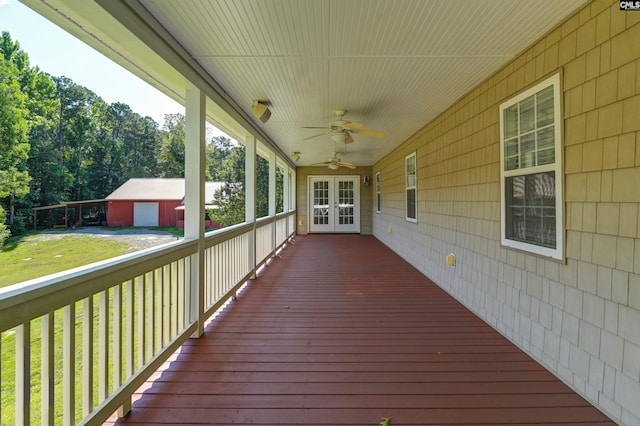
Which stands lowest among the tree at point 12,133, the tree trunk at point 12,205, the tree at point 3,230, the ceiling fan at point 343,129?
the tree at point 3,230

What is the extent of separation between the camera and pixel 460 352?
98.5 inches

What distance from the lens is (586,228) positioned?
1986 millimetres

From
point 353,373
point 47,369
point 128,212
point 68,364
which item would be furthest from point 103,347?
point 128,212

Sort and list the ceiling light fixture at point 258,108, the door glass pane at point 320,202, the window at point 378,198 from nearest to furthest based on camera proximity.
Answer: the ceiling light fixture at point 258,108, the window at point 378,198, the door glass pane at point 320,202

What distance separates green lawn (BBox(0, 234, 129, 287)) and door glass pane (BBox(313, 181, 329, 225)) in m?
8.51


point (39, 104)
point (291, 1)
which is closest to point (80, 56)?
point (39, 104)

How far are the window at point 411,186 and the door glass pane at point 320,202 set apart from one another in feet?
14.8

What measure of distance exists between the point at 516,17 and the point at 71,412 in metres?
3.42

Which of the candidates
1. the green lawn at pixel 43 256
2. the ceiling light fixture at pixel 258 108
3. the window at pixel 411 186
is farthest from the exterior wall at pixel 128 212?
the window at pixel 411 186

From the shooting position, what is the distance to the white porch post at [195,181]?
266 cm

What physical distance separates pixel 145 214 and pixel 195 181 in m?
1.19

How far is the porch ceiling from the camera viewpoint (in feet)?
6.34

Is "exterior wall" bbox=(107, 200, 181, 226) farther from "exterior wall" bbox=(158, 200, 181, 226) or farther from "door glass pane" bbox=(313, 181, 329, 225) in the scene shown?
"door glass pane" bbox=(313, 181, 329, 225)

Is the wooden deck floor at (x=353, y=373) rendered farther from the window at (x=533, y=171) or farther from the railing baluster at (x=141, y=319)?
the window at (x=533, y=171)
